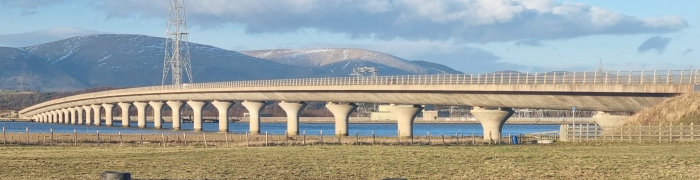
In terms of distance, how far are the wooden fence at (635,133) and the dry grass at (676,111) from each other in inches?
21.8

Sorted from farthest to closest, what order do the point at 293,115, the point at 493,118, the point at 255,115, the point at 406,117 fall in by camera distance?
the point at 255,115
the point at 293,115
the point at 406,117
the point at 493,118

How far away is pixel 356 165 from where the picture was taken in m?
39.6

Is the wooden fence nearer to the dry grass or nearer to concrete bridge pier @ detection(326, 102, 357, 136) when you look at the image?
the dry grass

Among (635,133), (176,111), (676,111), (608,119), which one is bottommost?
(176,111)

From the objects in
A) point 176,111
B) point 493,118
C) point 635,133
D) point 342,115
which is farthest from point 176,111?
point 635,133

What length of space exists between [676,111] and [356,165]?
3094 cm

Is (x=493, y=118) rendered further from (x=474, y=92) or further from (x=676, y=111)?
(x=676, y=111)

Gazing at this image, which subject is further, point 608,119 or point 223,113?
point 223,113

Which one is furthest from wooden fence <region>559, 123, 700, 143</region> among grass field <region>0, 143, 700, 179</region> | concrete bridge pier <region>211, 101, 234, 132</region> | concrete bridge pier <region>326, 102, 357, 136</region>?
concrete bridge pier <region>211, 101, 234, 132</region>

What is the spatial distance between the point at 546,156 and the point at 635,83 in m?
24.0

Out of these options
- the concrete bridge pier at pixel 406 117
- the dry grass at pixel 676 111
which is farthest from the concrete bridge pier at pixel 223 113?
the dry grass at pixel 676 111

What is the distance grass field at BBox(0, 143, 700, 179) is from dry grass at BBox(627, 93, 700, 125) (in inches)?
596

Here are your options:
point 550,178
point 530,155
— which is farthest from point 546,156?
point 550,178

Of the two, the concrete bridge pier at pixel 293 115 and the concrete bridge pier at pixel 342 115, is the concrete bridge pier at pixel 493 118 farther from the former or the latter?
the concrete bridge pier at pixel 293 115
